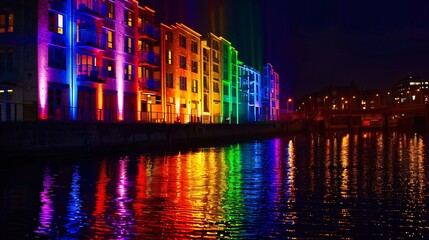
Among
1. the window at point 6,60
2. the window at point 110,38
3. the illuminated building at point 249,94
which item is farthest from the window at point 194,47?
the window at point 6,60

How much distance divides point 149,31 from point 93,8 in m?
14.3

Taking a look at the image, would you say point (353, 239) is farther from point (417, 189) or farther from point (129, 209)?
point (417, 189)

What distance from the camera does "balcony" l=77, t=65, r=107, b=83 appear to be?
51219 mm

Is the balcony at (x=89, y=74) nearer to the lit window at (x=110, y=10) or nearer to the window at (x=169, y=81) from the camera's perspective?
the lit window at (x=110, y=10)

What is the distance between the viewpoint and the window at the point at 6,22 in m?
45.3

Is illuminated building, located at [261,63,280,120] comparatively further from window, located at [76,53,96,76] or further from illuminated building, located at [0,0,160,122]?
window, located at [76,53,96,76]

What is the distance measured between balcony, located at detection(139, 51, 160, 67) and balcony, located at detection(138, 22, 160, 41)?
2.36 metres

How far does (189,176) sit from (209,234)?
1419 cm

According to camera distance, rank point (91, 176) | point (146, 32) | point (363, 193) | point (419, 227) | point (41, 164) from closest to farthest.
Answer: point (419, 227) → point (363, 193) → point (91, 176) → point (41, 164) → point (146, 32)

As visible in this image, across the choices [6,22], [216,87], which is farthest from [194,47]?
[6,22]

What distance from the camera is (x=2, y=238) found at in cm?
1291

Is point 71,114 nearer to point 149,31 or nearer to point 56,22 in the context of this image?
point 56,22

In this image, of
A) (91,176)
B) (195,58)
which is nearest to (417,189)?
(91,176)

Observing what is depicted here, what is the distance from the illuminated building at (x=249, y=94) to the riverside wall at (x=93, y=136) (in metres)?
39.7
